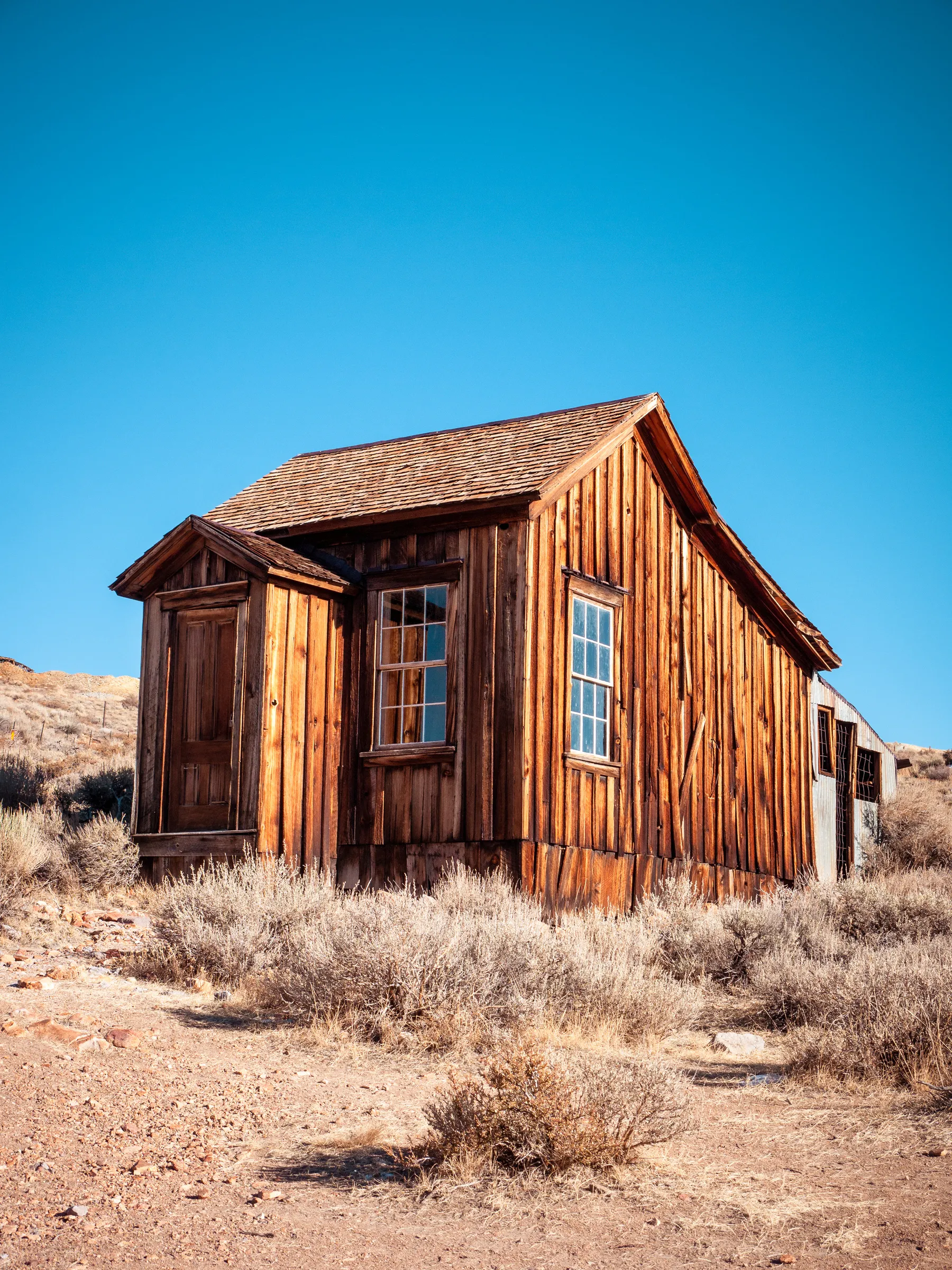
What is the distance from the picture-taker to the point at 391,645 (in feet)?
43.9

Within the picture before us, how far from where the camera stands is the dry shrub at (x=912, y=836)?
21.9 metres

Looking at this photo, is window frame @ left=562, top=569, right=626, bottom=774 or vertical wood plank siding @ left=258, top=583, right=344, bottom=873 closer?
vertical wood plank siding @ left=258, top=583, right=344, bottom=873

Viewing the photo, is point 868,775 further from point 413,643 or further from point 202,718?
point 202,718

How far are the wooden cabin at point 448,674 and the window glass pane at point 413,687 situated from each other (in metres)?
0.03

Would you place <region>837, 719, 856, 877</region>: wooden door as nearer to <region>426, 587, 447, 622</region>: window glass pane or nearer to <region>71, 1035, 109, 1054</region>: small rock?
<region>426, 587, 447, 622</region>: window glass pane

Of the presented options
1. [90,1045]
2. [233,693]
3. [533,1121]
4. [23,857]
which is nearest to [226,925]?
[90,1045]

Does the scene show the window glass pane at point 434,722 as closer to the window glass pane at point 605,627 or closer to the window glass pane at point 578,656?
the window glass pane at point 578,656

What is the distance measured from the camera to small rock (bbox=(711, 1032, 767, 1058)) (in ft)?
27.2

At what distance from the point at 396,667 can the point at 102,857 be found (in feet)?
10.9

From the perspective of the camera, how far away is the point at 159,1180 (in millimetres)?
5305

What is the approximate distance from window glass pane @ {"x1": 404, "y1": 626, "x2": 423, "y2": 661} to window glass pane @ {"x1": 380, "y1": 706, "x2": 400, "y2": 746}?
0.51 m

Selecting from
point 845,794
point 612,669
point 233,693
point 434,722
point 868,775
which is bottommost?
point 845,794

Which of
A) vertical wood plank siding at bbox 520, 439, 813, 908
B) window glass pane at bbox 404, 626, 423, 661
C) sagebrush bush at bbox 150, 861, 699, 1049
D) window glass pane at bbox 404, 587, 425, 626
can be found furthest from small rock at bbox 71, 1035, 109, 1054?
window glass pane at bbox 404, 587, 425, 626

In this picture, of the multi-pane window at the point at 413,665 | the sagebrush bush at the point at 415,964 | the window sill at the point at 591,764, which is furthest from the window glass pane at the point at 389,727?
the sagebrush bush at the point at 415,964
